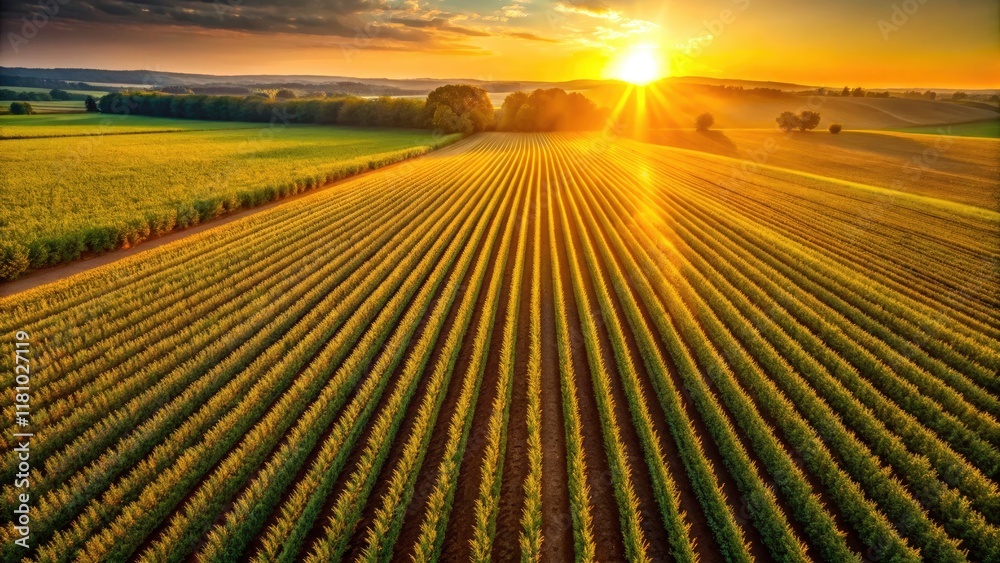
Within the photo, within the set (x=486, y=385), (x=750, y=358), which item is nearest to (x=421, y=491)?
(x=486, y=385)

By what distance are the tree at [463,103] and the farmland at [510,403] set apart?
65394 millimetres

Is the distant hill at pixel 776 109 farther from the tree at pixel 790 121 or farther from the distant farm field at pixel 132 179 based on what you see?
the distant farm field at pixel 132 179

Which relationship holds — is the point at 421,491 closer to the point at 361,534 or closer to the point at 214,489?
the point at 361,534

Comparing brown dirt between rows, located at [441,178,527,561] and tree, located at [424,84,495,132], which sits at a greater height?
tree, located at [424,84,495,132]

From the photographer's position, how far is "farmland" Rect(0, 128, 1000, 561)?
6.81 metres

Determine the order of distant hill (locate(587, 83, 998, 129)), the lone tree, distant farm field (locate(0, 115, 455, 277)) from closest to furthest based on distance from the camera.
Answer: distant farm field (locate(0, 115, 455, 277)) < the lone tree < distant hill (locate(587, 83, 998, 129))

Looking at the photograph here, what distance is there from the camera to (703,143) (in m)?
71.4

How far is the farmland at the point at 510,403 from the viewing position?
22.3 feet

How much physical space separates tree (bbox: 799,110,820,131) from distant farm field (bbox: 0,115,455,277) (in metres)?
69.2

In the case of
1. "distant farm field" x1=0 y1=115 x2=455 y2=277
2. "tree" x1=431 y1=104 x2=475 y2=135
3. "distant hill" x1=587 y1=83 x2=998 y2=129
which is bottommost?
"distant farm field" x1=0 y1=115 x2=455 y2=277

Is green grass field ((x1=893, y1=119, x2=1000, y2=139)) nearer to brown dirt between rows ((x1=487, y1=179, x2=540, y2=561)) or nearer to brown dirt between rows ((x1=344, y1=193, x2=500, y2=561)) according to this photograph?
brown dirt between rows ((x1=487, y1=179, x2=540, y2=561))

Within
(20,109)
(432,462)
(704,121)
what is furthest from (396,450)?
(20,109)

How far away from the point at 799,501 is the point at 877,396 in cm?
434

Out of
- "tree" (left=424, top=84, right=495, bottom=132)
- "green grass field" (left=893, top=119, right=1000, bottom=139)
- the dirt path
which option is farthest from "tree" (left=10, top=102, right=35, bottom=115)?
"green grass field" (left=893, top=119, right=1000, bottom=139)
